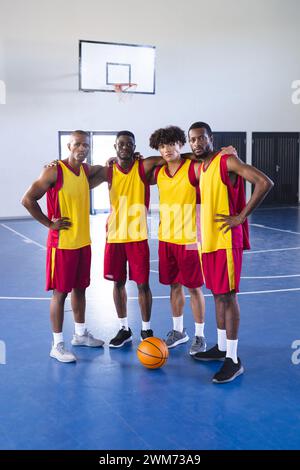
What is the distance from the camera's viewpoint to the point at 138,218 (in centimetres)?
465

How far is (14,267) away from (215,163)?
4.91 m

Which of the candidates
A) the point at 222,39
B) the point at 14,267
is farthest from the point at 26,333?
the point at 222,39

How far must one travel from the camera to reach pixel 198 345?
15.0ft

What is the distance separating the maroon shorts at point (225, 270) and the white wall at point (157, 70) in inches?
414

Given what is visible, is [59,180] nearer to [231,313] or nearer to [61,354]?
[61,354]


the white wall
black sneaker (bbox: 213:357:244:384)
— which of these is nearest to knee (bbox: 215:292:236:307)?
black sneaker (bbox: 213:357:244:384)

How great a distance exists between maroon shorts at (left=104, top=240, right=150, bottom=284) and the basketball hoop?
33.0ft

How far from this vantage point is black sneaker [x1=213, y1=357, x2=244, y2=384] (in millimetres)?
3979

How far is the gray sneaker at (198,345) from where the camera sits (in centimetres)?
454

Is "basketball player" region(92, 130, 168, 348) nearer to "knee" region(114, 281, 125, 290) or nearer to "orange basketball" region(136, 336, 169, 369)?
"knee" region(114, 281, 125, 290)

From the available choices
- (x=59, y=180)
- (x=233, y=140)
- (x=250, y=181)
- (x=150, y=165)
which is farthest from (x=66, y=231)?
(x=233, y=140)

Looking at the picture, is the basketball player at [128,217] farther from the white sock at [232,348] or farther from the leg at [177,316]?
the white sock at [232,348]

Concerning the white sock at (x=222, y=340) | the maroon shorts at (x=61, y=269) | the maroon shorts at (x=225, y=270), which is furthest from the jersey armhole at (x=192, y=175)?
the white sock at (x=222, y=340)

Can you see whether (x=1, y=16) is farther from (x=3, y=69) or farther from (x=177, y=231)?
(x=177, y=231)
